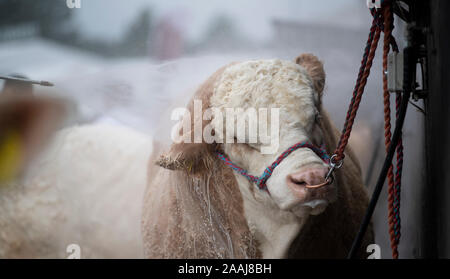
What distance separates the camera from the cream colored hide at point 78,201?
4.35 ft

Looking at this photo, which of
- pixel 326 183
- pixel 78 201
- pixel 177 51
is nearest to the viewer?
pixel 326 183

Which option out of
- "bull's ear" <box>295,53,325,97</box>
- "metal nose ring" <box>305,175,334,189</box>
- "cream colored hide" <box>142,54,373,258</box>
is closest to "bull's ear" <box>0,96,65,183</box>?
"cream colored hide" <box>142,54,373,258</box>

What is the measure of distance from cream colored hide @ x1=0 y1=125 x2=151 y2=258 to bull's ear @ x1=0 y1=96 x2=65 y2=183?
0.12ft

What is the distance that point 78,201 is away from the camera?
136 centimetres

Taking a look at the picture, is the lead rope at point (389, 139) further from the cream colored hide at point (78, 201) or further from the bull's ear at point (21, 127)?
the bull's ear at point (21, 127)

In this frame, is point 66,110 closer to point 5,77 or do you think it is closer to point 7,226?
point 5,77

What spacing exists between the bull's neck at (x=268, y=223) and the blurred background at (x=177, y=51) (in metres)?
0.34

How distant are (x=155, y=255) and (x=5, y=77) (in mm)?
667

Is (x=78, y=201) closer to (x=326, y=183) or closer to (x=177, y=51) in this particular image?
(x=177, y=51)

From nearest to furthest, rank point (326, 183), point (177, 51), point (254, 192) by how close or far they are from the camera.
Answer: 1. point (326, 183)
2. point (254, 192)
3. point (177, 51)

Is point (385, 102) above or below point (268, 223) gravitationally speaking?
above

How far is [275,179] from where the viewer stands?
2.98ft

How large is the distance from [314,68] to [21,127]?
0.89m

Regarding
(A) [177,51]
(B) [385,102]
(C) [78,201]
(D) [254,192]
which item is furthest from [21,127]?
(B) [385,102]
